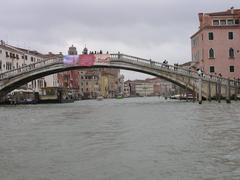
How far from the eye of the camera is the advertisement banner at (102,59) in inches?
1442

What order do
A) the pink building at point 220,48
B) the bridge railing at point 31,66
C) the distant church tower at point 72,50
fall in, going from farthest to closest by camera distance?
the distant church tower at point 72,50
the pink building at point 220,48
the bridge railing at point 31,66

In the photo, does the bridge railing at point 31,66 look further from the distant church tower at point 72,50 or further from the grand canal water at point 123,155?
the distant church tower at point 72,50

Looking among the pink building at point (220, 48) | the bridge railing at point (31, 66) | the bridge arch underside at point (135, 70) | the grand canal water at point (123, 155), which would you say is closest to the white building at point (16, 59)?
the bridge arch underside at point (135, 70)

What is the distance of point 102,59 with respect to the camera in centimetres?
3703

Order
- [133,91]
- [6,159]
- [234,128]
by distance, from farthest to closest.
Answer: [133,91] < [234,128] < [6,159]

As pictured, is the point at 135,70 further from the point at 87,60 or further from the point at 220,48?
the point at 220,48

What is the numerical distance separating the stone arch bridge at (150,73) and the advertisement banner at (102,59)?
11 centimetres

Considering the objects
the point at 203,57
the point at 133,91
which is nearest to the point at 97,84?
the point at 133,91

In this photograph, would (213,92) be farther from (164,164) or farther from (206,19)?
(164,164)

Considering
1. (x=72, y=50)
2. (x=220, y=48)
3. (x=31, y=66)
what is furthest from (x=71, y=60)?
(x=72, y=50)

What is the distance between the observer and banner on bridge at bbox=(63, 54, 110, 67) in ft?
121

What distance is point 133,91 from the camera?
156875mm

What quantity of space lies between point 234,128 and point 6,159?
6061 mm

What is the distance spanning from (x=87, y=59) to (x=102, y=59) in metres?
1.56
